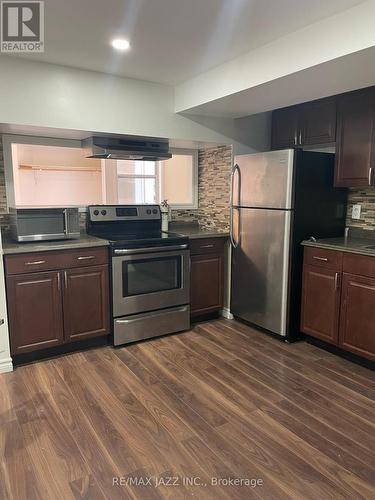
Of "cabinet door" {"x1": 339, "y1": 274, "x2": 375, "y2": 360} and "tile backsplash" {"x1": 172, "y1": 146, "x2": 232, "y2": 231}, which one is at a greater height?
"tile backsplash" {"x1": 172, "y1": 146, "x2": 232, "y2": 231}

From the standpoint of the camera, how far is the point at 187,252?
134 inches

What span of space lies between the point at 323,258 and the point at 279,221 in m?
0.46

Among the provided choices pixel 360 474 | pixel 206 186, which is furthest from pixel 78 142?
pixel 360 474

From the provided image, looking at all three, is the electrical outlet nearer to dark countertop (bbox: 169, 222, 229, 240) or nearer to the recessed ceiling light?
dark countertop (bbox: 169, 222, 229, 240)

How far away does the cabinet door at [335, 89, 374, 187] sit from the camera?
2.83 metres

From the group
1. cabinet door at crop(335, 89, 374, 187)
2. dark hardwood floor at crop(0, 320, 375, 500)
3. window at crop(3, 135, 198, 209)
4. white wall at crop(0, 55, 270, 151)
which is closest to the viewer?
dark hardwood floor at crop(0, 320, 375, 500)

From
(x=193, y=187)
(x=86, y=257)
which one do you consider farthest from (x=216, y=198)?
(x=86, y=257)


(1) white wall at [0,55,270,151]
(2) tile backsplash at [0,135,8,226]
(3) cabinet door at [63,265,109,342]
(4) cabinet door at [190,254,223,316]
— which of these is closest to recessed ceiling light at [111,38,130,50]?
(1) white wall at [0,55,270,151]

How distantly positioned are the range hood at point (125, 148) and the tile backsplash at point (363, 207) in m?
1.70

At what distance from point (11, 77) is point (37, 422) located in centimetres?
226

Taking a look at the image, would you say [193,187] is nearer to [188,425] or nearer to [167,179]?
[167,179]

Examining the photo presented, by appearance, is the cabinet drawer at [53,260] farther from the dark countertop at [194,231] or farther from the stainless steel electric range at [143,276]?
the dark countertop at [194,231]

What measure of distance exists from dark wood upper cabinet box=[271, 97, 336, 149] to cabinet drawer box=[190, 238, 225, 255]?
3.60 feet

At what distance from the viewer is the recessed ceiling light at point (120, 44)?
2.29m
